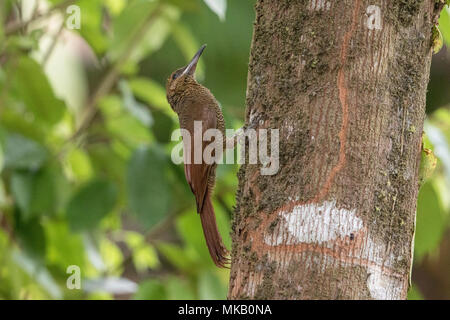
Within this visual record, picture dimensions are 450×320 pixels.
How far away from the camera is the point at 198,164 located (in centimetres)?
272

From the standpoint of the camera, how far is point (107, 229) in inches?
155

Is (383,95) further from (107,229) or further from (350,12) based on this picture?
(107,229)

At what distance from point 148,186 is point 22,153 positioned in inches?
23.7

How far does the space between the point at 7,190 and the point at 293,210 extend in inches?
87.2

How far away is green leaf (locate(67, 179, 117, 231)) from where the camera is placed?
2.99 m

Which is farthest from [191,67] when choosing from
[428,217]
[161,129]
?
[161,129]

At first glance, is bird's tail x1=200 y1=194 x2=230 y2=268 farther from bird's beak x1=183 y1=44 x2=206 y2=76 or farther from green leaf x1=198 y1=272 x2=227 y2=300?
bird's beak x1=183 y1=44 x2=206 y2=76

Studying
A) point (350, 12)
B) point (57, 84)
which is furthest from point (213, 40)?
point (350, 12)

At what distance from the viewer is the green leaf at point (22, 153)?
2.96 m

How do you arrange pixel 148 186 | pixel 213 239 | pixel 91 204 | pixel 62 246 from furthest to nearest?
pixel 62 246, pixel 91 204, pixel 148 186, pixel 213 239

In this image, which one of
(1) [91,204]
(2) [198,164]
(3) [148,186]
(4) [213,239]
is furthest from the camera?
(1) [91,204]

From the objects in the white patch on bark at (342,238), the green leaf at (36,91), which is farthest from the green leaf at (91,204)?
the white patch on bark at (342,238)

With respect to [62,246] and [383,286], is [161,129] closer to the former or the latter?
[62,246]

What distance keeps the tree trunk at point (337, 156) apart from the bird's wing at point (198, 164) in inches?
29.7
